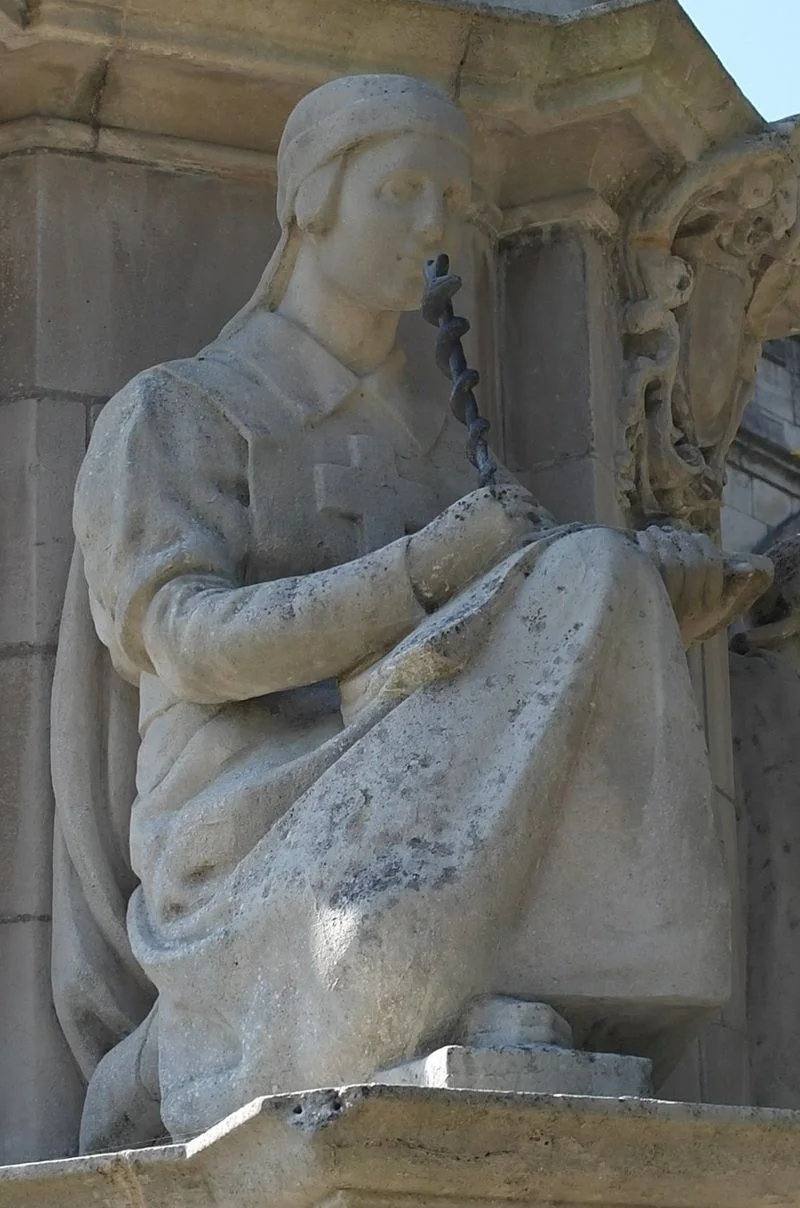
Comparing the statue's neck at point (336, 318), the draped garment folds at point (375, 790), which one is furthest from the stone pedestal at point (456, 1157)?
the statue's neck at point (336, 318)

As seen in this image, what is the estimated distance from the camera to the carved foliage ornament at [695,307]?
24.3 feet

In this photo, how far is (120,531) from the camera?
6.16m

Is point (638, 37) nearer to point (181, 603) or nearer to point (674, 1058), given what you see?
point (181, 603)

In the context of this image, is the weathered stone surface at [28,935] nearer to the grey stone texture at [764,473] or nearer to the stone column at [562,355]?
the stone column at [562,355]

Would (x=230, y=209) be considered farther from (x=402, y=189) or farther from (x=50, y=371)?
(x=402, y=189)

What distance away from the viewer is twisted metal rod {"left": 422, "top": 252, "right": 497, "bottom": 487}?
6.25m

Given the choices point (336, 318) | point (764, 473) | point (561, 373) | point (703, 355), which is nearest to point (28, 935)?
point (336, 318)

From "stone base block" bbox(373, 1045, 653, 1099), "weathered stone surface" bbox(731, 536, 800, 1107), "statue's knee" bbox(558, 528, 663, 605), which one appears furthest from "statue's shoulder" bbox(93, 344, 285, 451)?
"weathered stone surface" bbox(731, 536, 800, 1107)

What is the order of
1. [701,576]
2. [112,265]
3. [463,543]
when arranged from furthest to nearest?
[112,265]
[701,576]
[463,543]

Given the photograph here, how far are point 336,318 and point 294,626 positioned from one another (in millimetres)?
889

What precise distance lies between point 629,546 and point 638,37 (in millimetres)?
1722

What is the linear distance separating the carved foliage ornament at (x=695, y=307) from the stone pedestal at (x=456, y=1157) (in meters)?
2.29

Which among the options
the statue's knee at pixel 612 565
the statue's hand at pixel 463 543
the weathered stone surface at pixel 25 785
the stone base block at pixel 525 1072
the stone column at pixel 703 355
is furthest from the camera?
the stone column at pixel 703 355

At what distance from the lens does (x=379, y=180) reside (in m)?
6.36
